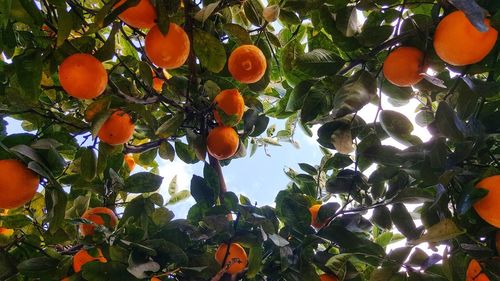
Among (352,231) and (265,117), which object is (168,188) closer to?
(265,117)

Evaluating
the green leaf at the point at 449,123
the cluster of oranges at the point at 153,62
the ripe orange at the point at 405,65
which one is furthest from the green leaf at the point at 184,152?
the green leaf at the point at 449,123

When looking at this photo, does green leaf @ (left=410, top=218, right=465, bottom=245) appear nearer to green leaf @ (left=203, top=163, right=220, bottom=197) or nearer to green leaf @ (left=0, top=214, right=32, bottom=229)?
green leaf @ (left=203, top=163, right=220, bottom=197)

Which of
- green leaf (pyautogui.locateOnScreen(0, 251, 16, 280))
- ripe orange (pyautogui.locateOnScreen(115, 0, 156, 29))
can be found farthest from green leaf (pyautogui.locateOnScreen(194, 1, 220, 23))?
green leaf (pyautogui.locateOnScreen(0, 251, 16, 280))

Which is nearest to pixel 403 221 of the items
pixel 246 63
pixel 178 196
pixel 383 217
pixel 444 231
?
pixel 383 217

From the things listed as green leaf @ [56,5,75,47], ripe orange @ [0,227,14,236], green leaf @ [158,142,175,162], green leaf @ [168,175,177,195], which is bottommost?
green leaf @ [168,175,177,195]

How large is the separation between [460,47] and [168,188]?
1.68 meters

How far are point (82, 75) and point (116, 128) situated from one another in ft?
0.98

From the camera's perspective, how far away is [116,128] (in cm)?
157

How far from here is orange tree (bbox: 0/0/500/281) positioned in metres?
1.28

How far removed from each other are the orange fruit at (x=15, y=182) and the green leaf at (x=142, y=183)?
41 cm

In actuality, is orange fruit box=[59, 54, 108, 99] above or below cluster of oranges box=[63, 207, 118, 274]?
above

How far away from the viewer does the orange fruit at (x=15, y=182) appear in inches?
49.8

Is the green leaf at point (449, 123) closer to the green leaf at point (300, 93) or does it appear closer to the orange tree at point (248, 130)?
the orange tree at point (248, 130)

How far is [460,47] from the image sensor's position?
115cm
